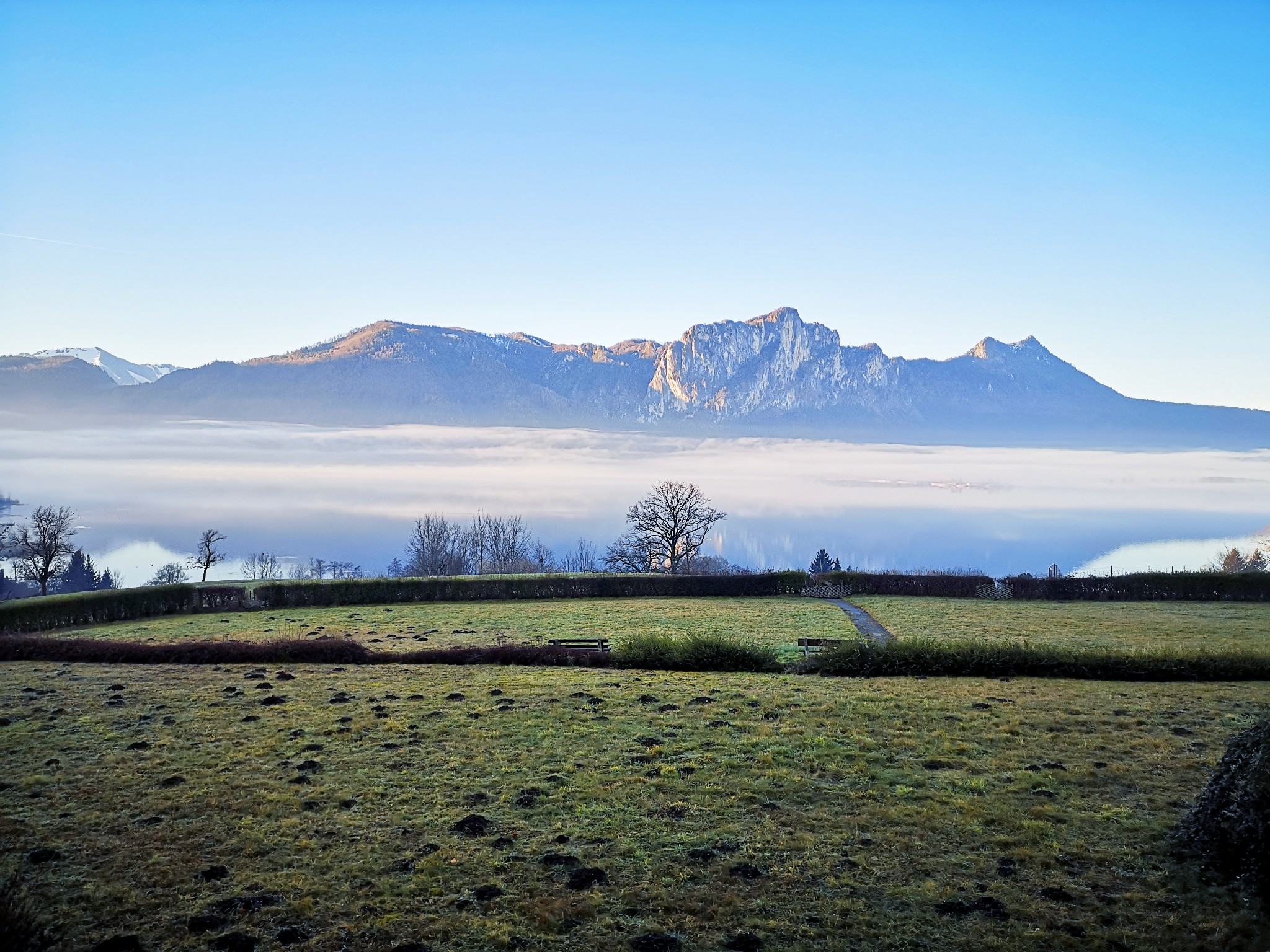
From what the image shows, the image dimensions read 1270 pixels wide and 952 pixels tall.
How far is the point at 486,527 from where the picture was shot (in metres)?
142

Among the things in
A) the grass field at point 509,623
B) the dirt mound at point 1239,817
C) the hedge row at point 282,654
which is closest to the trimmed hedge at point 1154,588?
Result: the grass field at point 509,623

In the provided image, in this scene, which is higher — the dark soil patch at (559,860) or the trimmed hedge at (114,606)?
the trimmed hedge at (114,606)

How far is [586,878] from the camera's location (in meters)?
9.61

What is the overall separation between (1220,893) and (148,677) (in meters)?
25.0

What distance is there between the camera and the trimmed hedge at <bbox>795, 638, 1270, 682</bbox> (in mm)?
22938

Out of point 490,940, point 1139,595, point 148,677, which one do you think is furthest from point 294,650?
point 1139,595

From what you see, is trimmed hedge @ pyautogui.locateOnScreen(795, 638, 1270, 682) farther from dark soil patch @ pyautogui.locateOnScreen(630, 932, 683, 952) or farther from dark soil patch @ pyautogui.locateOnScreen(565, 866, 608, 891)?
dark soil patch @ pyautogui.locateOnScreen(630, 932, 683, 952)

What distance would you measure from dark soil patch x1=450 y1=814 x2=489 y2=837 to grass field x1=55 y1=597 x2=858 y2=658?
59.5 ft

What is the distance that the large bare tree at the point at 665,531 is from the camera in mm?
77312

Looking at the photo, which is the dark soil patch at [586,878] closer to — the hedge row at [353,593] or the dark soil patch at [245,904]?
the dark soil patch at [245,904]

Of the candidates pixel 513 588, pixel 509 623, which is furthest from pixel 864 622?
pixel 513 588

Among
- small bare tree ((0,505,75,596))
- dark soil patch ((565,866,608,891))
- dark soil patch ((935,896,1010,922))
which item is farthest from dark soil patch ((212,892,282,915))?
small bare tree ((0,505,75,596))

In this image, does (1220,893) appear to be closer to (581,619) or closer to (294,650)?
(294,650)

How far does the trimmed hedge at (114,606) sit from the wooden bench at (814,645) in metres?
33.0
